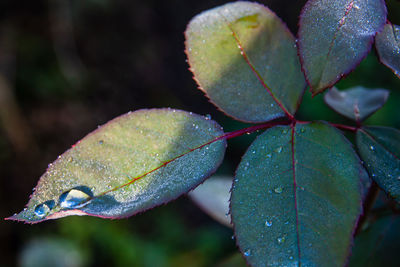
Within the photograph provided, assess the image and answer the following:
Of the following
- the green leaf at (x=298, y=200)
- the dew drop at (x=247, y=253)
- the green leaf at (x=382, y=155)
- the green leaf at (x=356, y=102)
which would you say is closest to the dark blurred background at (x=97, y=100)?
the green leaf at (x=356, y=102)

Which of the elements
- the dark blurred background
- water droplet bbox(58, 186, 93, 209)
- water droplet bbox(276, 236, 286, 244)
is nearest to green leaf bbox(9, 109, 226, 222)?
water droplet bbox(58, 186, 93, 209)

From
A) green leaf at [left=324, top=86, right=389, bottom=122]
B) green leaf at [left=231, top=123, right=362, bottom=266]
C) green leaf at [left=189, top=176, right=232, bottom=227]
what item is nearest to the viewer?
green leaf at [left=231, top=123, right=362, bottom=266]

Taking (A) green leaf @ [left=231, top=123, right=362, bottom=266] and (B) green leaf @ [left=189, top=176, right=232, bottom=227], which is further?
(B) green leaf @ [left=189, top=176, right=232, bottom=227]

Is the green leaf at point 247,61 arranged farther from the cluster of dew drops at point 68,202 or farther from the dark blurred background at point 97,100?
the dark blurred background at point 97,100

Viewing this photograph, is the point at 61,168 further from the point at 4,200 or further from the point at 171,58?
the point at 171,58

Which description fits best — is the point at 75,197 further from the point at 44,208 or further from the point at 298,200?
the point at 298,200

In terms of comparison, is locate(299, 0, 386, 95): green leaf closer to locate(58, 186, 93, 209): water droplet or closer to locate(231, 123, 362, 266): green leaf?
locate(231, 123, 362, 266): green leaf
